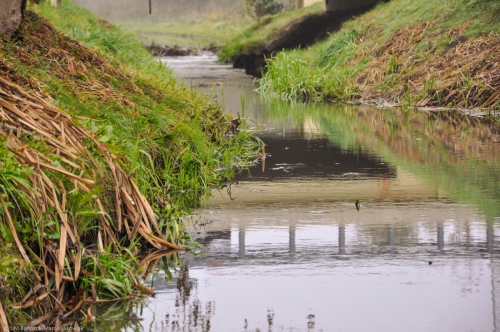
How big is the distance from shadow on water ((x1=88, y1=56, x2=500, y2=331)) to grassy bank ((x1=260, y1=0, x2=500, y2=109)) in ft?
17.5

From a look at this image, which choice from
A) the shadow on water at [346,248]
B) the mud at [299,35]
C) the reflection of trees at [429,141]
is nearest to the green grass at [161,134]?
the shadow on water at [346,248]

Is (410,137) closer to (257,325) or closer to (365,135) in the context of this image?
(365,135)

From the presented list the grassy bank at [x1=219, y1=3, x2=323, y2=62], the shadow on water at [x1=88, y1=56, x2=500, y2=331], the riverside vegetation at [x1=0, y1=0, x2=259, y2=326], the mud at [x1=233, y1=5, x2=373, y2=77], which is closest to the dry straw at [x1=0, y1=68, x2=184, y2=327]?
the riverside vegetation at [x1=0, y1=0, x2=259, y2=326]

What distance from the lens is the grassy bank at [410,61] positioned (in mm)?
15617

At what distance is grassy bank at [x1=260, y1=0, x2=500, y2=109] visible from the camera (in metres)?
15.6

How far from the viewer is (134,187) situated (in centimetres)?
593

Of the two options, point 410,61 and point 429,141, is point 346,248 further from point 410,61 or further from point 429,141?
point 410,61

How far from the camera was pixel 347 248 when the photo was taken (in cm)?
590

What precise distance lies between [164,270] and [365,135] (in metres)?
6.78

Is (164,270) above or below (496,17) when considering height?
below

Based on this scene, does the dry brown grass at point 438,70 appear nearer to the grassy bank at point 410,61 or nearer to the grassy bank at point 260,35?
the grassy bank at point 410,61

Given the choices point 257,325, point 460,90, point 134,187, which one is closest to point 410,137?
point 460,90

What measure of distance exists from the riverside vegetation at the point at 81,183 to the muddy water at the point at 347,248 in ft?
0.89

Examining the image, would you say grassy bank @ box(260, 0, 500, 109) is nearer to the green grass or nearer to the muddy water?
the muddy water
